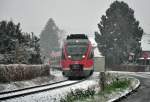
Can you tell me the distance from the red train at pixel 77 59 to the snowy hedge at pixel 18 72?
268 centimetres

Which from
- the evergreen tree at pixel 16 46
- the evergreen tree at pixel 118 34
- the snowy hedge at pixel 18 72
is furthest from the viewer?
the evergreen tree at pixel 118 34

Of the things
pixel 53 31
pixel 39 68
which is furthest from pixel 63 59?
pixel 53 31

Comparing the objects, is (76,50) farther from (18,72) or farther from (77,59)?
(18,72)

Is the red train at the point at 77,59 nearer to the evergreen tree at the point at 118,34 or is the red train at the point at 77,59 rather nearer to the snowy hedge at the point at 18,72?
the snowy hedge at the point at 18,72

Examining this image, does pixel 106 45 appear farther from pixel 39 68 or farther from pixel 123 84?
pixel 123 84

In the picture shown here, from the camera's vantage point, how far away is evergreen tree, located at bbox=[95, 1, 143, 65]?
7450 centimetres

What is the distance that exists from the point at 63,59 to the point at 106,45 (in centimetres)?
4431

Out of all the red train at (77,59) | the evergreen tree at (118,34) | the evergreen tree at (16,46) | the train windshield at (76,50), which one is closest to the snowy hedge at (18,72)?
Result: the red train at (77,59)

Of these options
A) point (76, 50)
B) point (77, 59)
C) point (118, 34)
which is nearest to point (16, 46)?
point (76, 50)

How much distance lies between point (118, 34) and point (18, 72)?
50774 millimetres

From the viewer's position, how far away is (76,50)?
31.8m

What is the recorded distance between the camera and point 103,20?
3132 inches

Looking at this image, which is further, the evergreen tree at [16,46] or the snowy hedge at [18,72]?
the evergreen tree at [16,46]

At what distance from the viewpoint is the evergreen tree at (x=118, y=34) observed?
74.5m
